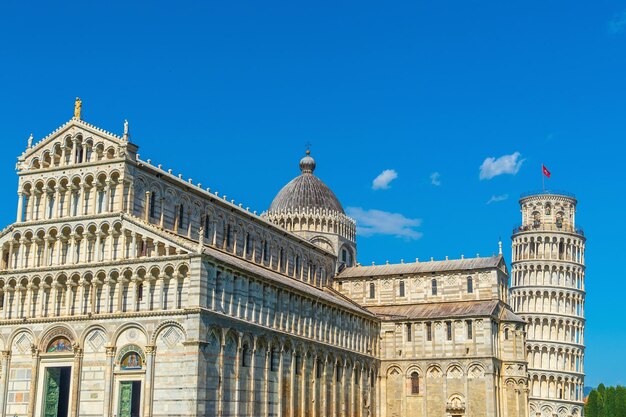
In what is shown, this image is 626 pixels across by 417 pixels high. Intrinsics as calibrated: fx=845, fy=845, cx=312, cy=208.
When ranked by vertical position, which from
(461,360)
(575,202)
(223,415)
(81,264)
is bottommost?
(223,415)

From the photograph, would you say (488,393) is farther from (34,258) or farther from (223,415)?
(34,258)

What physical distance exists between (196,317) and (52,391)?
1196 cm

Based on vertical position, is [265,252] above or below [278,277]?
above

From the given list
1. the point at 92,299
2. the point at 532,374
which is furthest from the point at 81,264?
the point at 532,374

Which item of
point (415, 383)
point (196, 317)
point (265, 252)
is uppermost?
point (265, 252)

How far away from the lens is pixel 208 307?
50.9 m

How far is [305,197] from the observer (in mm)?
86500

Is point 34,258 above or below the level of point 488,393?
above

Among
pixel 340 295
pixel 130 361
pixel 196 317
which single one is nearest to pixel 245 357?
pixel 196 317

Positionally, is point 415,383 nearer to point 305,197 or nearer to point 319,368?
point 319,368

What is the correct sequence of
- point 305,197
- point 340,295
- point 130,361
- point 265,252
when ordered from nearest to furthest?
1. point 130,361
2. point 265,252
3. point 340,295
4. point 305,197

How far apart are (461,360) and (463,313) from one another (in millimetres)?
4077

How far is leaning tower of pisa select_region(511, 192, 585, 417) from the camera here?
10556 cm

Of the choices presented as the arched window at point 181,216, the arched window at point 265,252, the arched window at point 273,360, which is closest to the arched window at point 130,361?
the arched window at point 273,360
